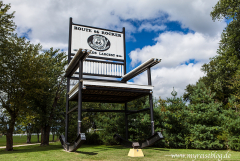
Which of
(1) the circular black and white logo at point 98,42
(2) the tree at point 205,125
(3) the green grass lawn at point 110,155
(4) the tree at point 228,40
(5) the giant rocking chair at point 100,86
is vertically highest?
(4) the tree at point 228,40

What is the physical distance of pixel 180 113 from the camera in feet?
17.7

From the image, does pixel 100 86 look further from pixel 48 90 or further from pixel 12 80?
pixel 48 90

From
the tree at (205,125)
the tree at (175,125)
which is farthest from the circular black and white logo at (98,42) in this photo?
the tree at (205,125)

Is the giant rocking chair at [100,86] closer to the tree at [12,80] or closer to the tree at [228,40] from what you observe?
the tree at [12,80]

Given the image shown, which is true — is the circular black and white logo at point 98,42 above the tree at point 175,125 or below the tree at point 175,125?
above

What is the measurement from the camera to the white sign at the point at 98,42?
219 inches

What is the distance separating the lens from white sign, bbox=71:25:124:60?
219 inches

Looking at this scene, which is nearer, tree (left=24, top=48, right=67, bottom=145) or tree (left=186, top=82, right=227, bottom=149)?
tree (left=186, top=82, right=227, bottom=149)

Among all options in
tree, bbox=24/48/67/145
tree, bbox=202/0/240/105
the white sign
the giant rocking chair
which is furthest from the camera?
tree, bbox=202/0/240/105

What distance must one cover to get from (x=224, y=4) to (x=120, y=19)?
913cm

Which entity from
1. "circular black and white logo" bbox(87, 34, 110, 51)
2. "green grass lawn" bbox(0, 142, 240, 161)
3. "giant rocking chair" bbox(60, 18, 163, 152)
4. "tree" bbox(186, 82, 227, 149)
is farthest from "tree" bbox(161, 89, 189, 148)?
"circular black and white logo" bbox(87, 34, 110, 51)

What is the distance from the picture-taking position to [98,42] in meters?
5.80

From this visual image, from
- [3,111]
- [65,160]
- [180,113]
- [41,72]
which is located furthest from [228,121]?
[3,111]

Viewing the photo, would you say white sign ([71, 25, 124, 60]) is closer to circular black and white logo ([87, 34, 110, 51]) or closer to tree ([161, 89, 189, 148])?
circular black and white logo ([87, 34, 110, 51])
